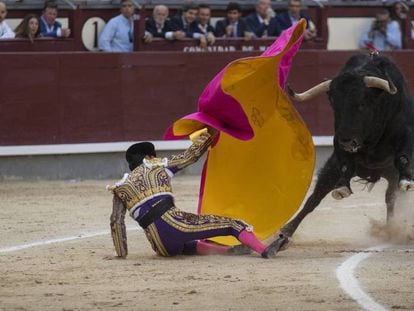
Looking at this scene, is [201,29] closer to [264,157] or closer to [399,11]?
[399,11]

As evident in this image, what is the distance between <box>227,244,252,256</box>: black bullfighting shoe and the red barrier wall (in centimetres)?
516

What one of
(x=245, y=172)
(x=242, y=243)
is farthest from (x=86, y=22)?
(x=242, y=243)

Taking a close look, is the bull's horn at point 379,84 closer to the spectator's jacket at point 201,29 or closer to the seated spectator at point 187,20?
the seated spectator at point 187,20

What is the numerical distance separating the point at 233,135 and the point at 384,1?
24.8 ft

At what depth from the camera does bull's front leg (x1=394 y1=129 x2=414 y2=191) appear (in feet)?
25.5

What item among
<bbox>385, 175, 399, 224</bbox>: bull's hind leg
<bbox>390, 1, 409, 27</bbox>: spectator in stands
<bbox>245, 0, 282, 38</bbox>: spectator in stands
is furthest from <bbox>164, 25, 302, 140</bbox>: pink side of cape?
<bbox>390, 1, 409, 27</bbox>: spectator in stands

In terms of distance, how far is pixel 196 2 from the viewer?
13.4m

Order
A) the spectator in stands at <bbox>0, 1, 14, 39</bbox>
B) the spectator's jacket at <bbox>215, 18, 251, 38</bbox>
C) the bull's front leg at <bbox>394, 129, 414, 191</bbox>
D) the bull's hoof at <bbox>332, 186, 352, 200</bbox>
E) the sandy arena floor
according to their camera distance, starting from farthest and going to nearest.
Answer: the spectator's jacket at <bbox>215, 18, 251, 38</bbox>
the spectator in stands at <bbox>0, 1, 14, 39</bbox>
the bull's hoof at <bbox>332, 186, 352, 200</bbox>
the bull's front leg at <bbox>394, 129, 414, 191</bbox>
the sandy arena floor

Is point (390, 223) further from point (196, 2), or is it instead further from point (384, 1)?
point (384, 1)

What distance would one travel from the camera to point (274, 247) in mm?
7617

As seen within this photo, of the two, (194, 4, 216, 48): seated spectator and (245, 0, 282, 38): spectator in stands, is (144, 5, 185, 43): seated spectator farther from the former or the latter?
(245, 0, 282, 38): spectator in stands

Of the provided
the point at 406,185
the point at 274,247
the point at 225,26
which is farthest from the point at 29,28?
the point at 406,185

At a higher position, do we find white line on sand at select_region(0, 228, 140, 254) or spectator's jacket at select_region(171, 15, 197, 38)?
spectator's jacket at select_region(171, 15, 197, 38)

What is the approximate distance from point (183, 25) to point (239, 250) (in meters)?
5.82
